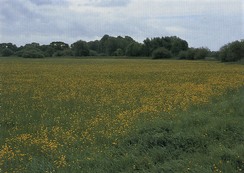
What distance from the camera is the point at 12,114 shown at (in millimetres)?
11391

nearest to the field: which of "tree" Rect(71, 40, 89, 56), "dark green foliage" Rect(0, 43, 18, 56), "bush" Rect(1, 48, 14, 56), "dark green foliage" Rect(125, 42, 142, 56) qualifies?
"dark green foliage" Rect(0, 43, 18, 56)

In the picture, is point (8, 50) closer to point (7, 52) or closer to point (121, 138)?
point (7, 52)

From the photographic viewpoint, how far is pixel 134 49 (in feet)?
385

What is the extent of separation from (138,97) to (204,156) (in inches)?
354

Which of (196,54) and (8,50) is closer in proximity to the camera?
(196,54)

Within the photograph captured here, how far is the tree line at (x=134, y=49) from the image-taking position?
228 feet

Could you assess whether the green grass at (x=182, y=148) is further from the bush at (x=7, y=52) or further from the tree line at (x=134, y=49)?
the bush at (x=7, y=52)

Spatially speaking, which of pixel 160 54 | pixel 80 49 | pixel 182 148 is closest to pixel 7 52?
pixel 80 49

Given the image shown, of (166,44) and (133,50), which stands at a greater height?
(166,44)

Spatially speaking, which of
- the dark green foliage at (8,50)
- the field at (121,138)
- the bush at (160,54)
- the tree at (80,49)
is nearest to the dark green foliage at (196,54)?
the bush at (160,54)

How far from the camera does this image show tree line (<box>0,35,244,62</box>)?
228 feet

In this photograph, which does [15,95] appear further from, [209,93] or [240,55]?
[240,55]

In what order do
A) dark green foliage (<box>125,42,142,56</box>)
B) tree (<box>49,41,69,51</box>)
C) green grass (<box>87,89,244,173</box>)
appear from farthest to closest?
tree (<box>49,41,69,51</box>)
dark green foliage (<box>125,42,142,56</box>)
green grass (<box>87,89,244,173</box>)

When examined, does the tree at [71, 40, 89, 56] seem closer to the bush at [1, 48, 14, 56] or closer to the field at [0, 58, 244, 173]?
the bush at [1, 48, 14, 56]
